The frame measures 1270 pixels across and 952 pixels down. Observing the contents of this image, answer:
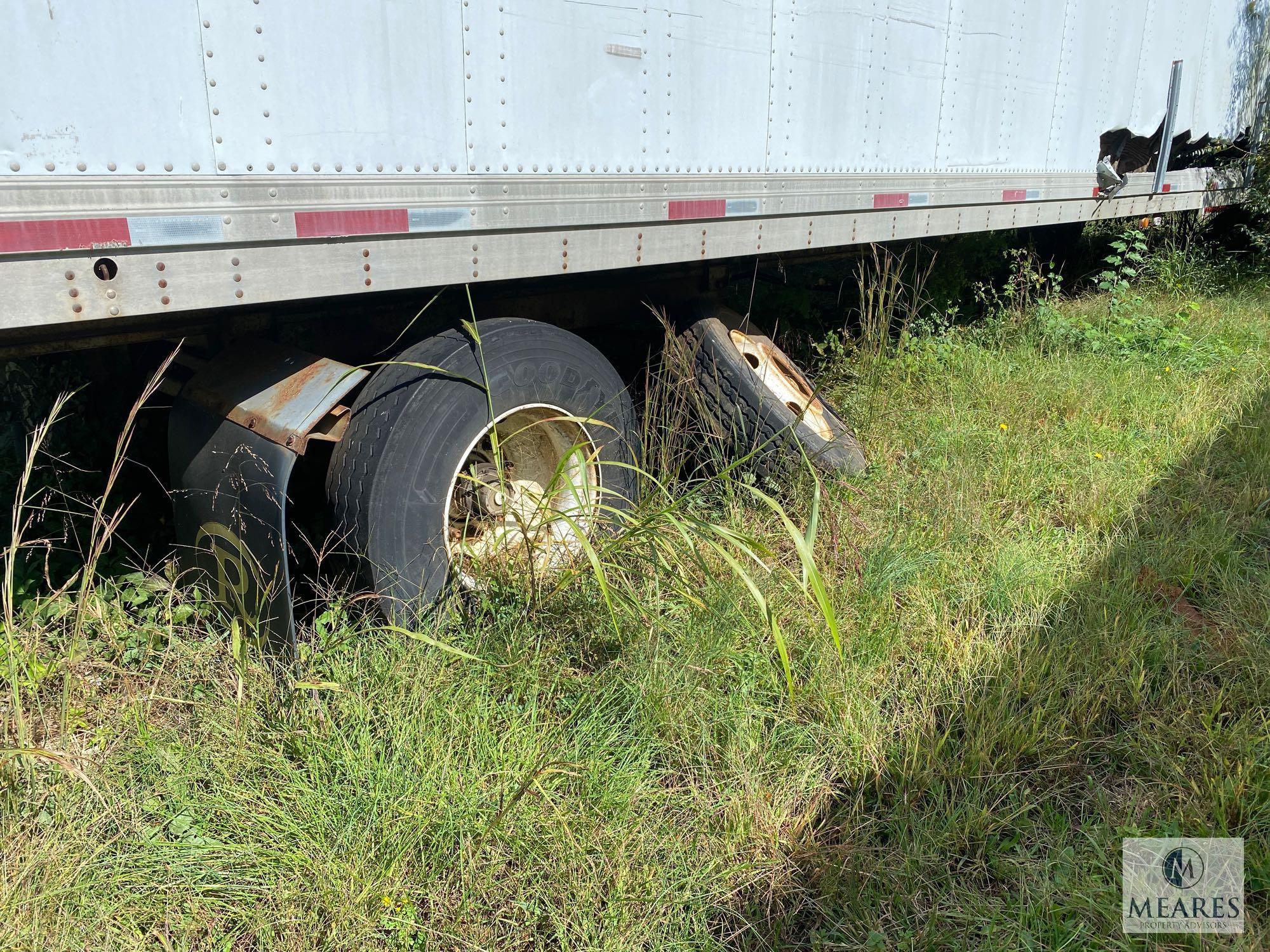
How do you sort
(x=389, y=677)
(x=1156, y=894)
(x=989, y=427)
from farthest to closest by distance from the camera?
(x=989, y=427)
(x=389, y=677)
(x=1156, y=894)

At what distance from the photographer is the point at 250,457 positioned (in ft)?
9.39

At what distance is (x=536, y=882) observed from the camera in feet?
6.93

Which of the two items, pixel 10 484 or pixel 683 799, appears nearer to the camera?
pixel 683 799

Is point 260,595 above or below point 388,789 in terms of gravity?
above

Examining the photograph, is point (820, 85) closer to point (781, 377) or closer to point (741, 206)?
point (741, 206)

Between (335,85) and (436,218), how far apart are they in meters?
0.45

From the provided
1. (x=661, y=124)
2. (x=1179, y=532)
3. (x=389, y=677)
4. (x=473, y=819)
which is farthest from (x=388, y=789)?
(x=1179, y=532)

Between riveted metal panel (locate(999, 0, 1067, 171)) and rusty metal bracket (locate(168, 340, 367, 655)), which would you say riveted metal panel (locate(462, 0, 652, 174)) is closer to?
rusty metal bracket (locate(168, 340, 367, 655))

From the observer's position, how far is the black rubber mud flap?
2773mm

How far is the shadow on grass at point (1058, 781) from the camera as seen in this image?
6.96ft

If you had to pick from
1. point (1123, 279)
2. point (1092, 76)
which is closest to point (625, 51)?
point (1092, 76)

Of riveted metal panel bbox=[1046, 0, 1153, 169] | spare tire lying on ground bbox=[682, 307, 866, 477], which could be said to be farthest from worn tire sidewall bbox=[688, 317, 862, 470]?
riveted metal panel bbox=[1046, 0, 1153, 169]

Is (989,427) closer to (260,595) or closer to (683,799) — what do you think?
(683,799)

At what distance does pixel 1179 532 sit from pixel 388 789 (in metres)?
3.24
